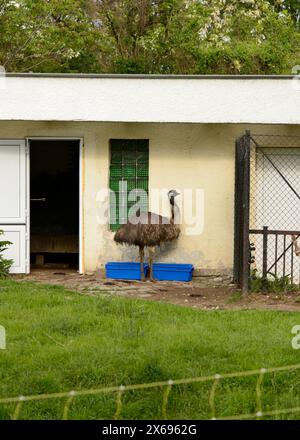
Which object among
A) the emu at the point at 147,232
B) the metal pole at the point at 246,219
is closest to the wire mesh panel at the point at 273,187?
the emu at the point at 147,232

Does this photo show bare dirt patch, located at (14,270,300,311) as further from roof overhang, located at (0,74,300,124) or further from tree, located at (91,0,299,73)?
tree, located at (91,0,299,73)

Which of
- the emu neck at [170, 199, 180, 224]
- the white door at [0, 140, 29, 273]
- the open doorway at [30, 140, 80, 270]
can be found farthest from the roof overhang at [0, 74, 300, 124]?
the open doorway at [30, 140, 80, 270]

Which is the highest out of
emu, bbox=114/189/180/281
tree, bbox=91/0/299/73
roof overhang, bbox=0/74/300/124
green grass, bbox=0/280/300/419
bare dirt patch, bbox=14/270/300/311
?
tree, bbox=91/0/299/73

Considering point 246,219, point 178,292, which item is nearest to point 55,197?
point 178,292

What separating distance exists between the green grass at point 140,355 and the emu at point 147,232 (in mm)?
2778

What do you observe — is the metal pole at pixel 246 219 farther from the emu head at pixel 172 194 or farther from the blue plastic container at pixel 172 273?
the emu head at pixel 172 194

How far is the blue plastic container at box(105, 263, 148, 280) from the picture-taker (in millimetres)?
12104

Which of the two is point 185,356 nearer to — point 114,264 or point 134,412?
point 134,412

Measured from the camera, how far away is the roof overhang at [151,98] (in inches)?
461

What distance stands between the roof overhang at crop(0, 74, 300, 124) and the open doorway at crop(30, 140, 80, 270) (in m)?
3.05

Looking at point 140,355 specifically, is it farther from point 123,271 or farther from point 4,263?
point 4,263

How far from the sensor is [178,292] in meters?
11.0

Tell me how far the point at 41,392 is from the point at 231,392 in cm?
156
